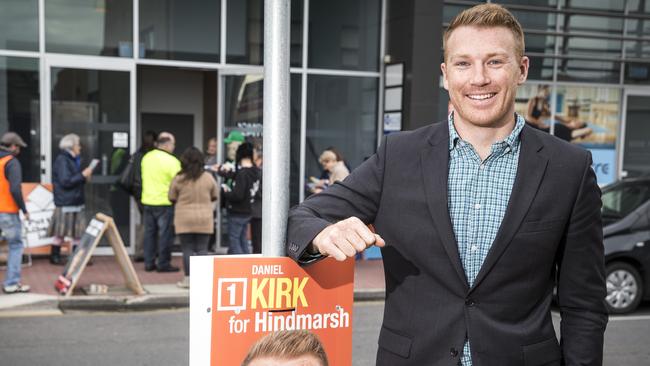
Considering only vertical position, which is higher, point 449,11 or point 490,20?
point 449,11

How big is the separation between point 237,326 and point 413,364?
21.7 inches

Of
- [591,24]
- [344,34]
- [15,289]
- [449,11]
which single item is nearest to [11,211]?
[15,289]

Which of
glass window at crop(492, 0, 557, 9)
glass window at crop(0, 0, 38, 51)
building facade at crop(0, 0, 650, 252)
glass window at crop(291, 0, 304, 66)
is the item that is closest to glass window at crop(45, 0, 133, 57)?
building facade at crop(0, 0, 650, 252)

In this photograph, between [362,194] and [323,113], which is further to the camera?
[323,113]

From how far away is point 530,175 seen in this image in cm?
197

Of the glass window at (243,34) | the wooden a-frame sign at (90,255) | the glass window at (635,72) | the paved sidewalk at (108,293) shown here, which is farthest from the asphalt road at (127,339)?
the glass window at (635,72)

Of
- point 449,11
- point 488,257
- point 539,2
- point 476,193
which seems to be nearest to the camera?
point 488,257

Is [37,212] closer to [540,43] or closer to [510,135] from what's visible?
[540,43]

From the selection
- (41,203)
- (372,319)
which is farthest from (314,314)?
(41,203)

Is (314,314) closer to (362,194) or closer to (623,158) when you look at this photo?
(362,194)

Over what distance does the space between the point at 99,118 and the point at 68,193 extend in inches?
67.9

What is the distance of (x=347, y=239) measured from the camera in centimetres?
176

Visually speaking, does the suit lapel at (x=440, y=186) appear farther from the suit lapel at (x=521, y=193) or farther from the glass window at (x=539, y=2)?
the glass window at (x=539, y=2)

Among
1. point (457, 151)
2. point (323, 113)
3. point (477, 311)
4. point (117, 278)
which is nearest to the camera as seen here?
point (477, 311)
